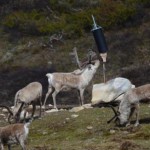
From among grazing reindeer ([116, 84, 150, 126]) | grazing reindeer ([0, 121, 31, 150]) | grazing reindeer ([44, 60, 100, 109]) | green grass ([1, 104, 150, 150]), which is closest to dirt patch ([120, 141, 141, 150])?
green grass ([1, 104, 150, 150])

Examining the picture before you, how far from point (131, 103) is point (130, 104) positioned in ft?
0.16

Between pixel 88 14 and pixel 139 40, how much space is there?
639cm

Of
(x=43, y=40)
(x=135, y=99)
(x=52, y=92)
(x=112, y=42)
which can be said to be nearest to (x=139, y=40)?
(x=112, y=42)

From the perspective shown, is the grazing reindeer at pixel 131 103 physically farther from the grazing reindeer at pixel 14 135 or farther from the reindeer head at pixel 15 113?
the reindeer head at pixel 15 113

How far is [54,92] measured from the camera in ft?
81.0

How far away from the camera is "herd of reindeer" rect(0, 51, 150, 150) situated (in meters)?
15.8

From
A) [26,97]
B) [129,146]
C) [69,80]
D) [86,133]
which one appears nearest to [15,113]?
[26,97]

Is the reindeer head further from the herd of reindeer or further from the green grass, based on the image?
the green grass

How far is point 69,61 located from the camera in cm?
3519

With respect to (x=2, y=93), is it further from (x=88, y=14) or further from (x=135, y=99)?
(x=135, y=99)

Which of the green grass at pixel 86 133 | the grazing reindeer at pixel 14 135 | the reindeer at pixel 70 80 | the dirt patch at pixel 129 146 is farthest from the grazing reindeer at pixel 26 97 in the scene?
the dirt patch at pixel 129 146

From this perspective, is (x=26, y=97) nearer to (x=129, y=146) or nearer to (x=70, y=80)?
(x=70, y=80)

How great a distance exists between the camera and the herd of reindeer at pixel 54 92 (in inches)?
622

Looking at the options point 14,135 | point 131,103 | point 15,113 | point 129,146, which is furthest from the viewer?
point 15,113
